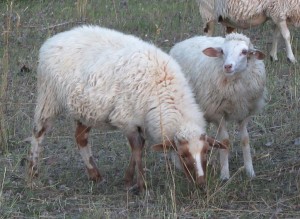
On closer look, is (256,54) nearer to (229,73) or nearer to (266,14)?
(229,73)

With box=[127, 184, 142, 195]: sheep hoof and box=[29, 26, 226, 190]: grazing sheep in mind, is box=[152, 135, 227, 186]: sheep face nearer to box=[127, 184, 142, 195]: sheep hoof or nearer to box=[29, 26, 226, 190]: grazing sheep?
box=[29, 26, 226, 190]: grazing sheep

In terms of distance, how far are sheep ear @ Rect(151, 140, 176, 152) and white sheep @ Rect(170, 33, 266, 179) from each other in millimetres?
880

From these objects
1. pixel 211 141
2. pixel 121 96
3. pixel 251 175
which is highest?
pixel 121 96

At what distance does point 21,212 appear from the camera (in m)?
6.43

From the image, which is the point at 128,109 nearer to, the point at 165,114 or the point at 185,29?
the point at 165,114

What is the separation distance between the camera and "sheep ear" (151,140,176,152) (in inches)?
259

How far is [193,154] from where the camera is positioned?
648cm

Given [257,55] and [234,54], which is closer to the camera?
[234,54]

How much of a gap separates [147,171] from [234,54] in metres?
1.28

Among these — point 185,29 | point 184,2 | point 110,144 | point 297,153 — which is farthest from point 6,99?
point 184,2

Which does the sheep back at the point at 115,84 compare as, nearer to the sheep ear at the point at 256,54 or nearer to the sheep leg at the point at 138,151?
the sheep leg at the point at 138,151

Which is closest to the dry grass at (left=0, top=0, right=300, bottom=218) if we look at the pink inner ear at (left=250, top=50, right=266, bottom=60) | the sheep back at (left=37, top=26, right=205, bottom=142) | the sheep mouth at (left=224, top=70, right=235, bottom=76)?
the sheep back at (left=37, top=26, right=205, bottom=142)

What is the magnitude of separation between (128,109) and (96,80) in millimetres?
403

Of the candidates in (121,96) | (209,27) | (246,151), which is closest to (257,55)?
(246,151)
